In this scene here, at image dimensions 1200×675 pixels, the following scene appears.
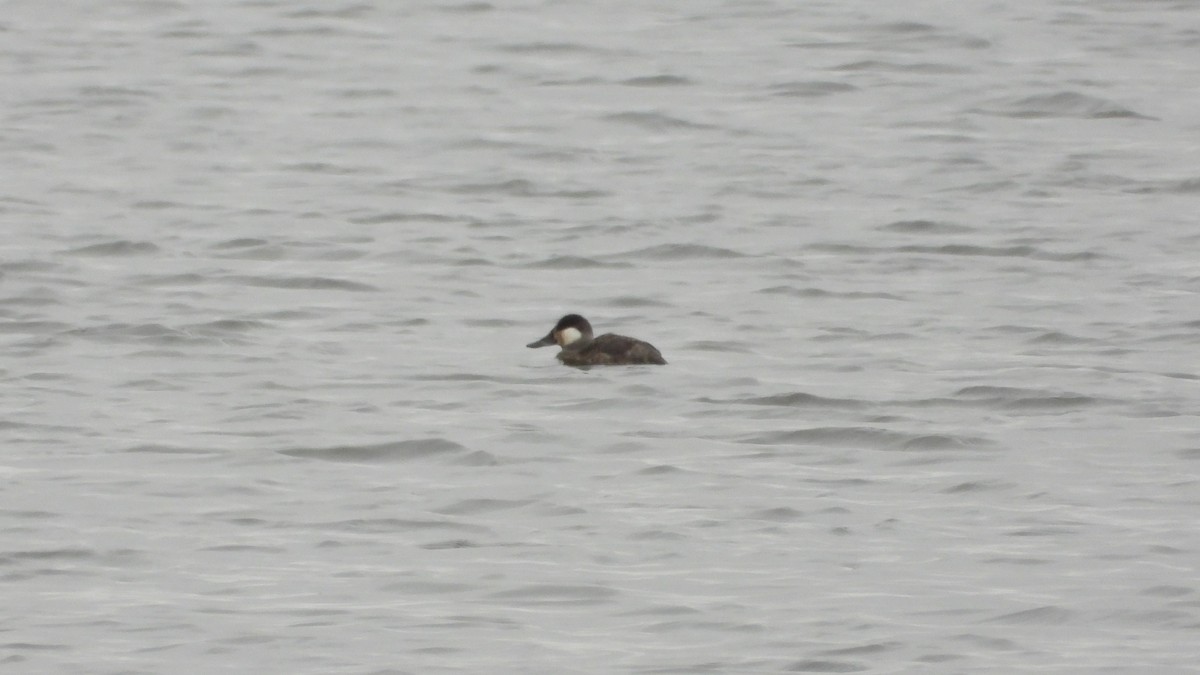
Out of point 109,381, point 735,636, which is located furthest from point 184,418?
point 735,636

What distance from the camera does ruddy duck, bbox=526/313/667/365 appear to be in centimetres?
1414

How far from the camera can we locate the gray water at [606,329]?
31.4ft

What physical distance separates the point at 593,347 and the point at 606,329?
56.5 inches

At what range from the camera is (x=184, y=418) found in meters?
12.8

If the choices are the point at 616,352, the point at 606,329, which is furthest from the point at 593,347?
the point at 606,329

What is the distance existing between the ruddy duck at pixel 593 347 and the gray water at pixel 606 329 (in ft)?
0.39

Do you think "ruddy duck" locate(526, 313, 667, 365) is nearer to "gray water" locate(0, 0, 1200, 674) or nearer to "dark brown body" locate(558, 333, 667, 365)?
"dark brown body" locate(558, 333, 667, 365)

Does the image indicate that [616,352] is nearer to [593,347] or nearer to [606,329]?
[593,347]

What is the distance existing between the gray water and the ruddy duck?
0.39 feet

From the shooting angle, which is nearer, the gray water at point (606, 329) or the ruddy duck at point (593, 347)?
the gray water at point (606, 329)

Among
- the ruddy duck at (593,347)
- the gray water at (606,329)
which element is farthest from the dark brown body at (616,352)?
the gray water at (606,329)

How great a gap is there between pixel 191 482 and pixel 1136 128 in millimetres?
12425

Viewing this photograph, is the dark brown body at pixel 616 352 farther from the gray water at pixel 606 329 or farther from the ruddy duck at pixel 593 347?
the gray water at pixel 606 329

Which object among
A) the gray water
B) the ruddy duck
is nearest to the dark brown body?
the ruddy duck
